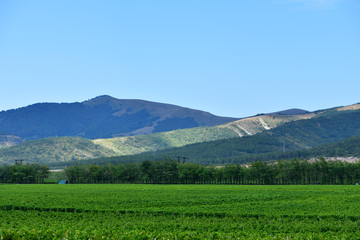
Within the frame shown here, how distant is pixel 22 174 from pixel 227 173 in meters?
85.8

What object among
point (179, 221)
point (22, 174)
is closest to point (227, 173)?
point (22, 174)

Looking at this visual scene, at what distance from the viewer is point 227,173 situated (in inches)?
5989

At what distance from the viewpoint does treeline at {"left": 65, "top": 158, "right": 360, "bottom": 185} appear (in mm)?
142875

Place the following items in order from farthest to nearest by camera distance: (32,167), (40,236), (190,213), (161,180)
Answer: (32,167) → (161,180) → (190,213) → (40,236)

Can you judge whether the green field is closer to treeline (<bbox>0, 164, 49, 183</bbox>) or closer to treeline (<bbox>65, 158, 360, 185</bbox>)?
treeline (<bbox>65, 158, 360, 185</bbox>)

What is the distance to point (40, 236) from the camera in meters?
27.0

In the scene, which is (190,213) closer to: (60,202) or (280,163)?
(60,202)

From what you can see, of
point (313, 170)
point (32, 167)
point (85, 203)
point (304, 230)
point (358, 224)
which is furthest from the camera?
point (32, 167)

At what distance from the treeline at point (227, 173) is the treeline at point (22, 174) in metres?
10.7

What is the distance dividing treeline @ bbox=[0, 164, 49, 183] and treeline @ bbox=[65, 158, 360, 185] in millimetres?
10723

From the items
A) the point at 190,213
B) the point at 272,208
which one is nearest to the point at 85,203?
the point at 190,213

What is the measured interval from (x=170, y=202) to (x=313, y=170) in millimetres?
97077

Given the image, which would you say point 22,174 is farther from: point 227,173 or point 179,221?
point 179,221

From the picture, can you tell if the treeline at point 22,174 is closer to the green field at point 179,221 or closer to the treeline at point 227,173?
the treeline at point 227,173
